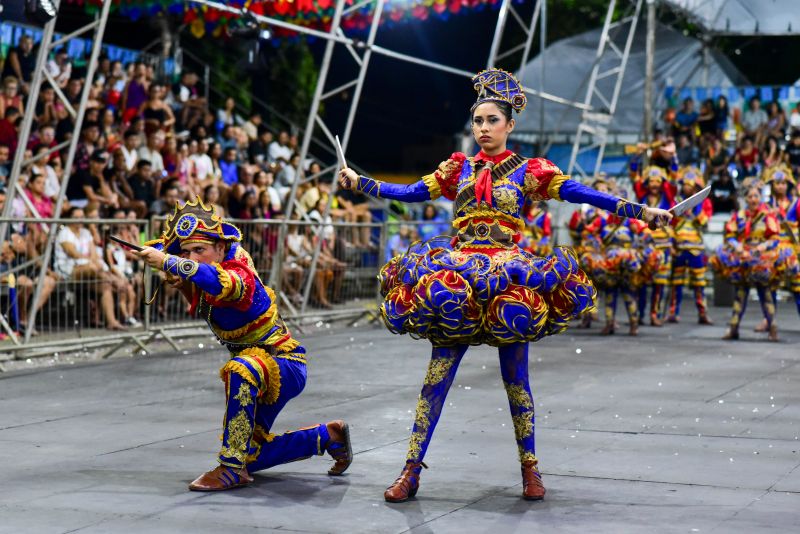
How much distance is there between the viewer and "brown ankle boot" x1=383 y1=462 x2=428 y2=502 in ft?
21.6

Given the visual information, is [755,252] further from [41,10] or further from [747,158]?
[747,158]

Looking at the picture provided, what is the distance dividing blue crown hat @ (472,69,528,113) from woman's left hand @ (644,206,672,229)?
2.94 ft

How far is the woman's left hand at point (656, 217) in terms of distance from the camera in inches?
260

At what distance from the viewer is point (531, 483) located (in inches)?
264

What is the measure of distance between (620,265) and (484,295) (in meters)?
9.26

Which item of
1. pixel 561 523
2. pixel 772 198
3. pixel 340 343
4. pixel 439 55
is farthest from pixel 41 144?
→ pixel 439 55

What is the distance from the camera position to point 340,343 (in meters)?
14.7

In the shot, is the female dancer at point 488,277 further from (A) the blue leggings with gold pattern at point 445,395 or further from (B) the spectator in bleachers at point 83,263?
(B) the spectator in bleachers at point 83,263

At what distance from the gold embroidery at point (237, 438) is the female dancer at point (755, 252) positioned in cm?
902

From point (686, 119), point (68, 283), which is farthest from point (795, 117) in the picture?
point (68, 283)

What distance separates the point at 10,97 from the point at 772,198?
29.3 ft

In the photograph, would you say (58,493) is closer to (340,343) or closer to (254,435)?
(254,435)

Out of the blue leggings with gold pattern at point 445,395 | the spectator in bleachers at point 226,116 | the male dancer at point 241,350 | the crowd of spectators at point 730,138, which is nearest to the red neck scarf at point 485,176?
the blue leggings with gold pattern at point 445,395

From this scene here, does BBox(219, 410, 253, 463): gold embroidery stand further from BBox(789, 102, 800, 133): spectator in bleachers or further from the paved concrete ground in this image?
BBox(789, 102, 800, 133): spectator in bleachers
